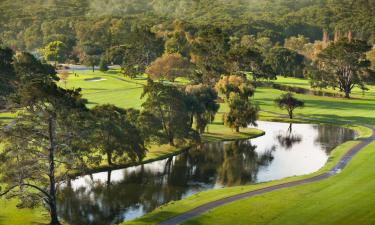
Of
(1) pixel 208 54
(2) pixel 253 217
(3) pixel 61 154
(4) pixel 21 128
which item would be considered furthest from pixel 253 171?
(1) pixel 208 54

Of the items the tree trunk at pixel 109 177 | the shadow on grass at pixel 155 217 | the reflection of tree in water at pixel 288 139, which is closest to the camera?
the shadow on grass at pixel 155 217

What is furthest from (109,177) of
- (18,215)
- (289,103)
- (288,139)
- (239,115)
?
(289,103)

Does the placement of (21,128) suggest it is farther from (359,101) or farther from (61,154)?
(359,101)

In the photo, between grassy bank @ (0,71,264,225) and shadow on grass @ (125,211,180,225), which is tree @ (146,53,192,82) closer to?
grassy bank @ (0,71,264,225)

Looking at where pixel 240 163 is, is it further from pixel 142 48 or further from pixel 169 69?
pixel 142 48

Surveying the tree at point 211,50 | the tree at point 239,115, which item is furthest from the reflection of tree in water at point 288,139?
the tree at point 211,50

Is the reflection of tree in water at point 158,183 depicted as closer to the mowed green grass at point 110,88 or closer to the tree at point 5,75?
the mowed green grass at point 110,88

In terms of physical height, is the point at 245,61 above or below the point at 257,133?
above
